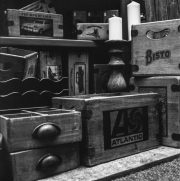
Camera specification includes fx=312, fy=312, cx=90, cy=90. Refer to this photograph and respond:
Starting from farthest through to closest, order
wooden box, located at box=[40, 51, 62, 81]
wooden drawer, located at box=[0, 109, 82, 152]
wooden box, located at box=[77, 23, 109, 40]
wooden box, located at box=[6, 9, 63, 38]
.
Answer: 1. wooden box, located at box=[77, 23, 109, 40]
2. wooden box, located at box=[40, 51, 62, 81]
3. wooden box, located at box=[6, 9, 63, 38]
4. wooden drawer, located at box=[0, 109, 82, 152]

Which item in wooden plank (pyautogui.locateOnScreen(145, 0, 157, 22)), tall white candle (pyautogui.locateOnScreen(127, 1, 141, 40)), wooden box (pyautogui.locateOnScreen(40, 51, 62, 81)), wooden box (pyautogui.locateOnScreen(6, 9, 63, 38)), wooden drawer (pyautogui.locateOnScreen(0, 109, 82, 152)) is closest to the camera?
wooden drawer (pyautogui.locateOnScreen(0, 109, 82, 152))

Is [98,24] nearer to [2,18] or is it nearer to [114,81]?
[114,81]

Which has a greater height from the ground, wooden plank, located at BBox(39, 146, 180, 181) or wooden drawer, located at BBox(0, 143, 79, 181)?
wooden drawer, located at BBox(0, 143, 79, 181)

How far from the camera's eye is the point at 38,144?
157cm

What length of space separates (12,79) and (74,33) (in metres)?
0.80

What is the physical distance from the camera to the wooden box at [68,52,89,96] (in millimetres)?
2404

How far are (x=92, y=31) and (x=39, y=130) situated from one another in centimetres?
118

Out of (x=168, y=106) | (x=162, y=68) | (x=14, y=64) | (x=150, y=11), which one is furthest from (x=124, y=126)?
(x=150, y=11)

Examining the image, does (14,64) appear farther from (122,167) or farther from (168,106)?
(168,106)

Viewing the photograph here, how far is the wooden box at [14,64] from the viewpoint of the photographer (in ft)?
6.56

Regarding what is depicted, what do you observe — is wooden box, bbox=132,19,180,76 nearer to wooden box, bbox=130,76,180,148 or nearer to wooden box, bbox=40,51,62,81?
wooden box, bbox=130,76,180,148

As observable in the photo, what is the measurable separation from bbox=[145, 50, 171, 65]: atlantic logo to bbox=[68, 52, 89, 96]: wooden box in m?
0.49

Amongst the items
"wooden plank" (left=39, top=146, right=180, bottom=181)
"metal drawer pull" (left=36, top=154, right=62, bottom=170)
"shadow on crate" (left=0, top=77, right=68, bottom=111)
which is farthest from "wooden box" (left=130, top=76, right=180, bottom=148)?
"metal drawer pull" (left=36, top=154, right=62, bottom=170)

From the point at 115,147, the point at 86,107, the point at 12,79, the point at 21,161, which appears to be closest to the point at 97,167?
the point at 115,147
